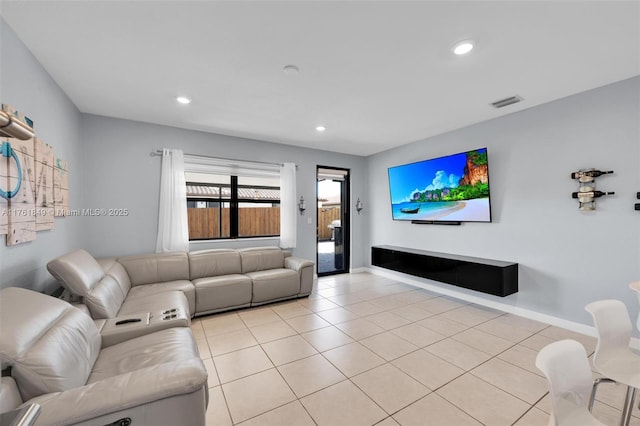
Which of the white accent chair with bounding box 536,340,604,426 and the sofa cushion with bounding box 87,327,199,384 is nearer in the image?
the white accent chair with bounding box 536,340,604,426

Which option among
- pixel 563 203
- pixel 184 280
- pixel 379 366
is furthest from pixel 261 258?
pixel 563 203

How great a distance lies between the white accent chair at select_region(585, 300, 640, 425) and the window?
428 cm

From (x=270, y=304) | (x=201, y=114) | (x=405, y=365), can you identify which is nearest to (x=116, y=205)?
(x=201, y=114)

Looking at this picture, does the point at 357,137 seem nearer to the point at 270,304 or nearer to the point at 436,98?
the point at 436,98

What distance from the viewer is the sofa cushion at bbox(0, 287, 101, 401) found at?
1.16 meters

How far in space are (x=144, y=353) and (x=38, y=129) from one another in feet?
6.99

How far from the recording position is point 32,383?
3.83ft

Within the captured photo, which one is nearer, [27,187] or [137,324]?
[27,187]

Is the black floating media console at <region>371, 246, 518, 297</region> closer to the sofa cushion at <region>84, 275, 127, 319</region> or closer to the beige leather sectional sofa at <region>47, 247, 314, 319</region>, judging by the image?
the beige leather sectional sofa at <region>47, 247, 314, 319</region>

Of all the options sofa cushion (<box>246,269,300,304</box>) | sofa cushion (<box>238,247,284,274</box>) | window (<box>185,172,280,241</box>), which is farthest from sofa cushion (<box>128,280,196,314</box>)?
window (<box>185,172,280,241</box>)

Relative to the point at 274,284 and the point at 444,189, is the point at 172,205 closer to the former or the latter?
the point at 274,284

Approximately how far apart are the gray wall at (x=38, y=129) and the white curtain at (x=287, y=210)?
2.81 metres

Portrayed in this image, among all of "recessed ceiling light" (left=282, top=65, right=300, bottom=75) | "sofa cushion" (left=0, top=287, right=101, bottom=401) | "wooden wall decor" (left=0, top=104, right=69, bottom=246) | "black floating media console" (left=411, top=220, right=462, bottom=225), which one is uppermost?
"recessed ceiling light" (left=282, top=65, right=300, bottom=75)

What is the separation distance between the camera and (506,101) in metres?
3.14
